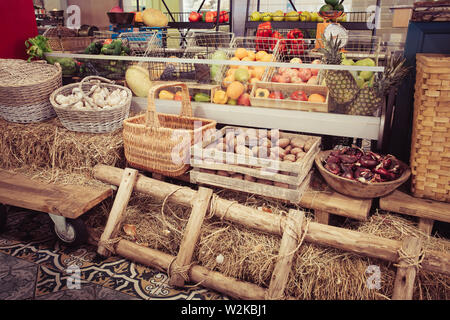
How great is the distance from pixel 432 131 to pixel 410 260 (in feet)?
2.40

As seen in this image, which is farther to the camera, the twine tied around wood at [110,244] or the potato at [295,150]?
the twine tied around wood at [110,244]

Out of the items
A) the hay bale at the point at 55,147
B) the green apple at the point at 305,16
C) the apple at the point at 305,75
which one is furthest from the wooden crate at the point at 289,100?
the green apple at the point at 305,16

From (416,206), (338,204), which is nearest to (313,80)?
(338,204)

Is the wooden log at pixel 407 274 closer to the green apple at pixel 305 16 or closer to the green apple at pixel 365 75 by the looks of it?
the green apple at pixel 365 75

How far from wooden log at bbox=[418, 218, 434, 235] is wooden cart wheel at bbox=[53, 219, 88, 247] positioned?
2212mm

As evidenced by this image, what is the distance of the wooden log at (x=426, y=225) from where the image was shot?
198cm

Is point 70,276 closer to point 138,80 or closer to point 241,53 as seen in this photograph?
point 138,80

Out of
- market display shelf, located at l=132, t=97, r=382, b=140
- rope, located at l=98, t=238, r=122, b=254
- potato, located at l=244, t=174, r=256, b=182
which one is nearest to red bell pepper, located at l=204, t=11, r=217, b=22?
market display shelf, located at l=132, t=97, r=382, b=140

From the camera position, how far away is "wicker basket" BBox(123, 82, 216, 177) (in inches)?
89.7

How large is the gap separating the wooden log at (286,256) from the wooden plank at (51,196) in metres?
1.32

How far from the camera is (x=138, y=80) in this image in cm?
307

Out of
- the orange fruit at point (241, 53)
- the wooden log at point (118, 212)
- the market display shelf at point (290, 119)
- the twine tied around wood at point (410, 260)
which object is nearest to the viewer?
the twine tied around wood at point (410, 260)
